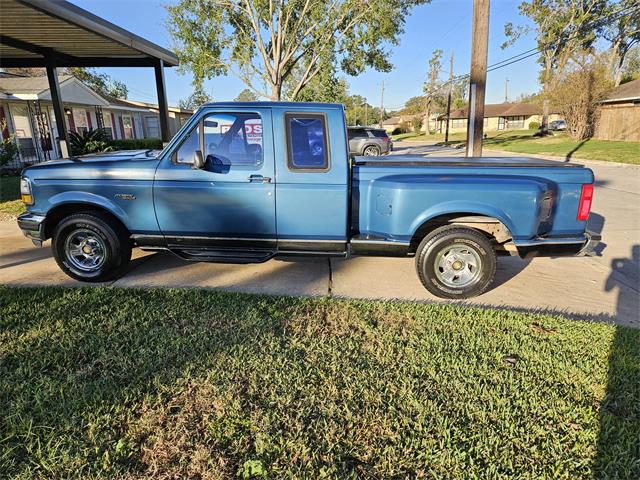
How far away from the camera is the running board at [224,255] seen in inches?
183

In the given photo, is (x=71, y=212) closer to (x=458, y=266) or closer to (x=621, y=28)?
(x=458, y=266)

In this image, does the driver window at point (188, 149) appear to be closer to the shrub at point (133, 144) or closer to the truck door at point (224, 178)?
the truck door at point (224, 178)

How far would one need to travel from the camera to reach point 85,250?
190 inches

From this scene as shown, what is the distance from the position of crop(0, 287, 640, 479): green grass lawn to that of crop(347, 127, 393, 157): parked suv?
1691cm

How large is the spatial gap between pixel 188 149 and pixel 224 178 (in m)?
0.54

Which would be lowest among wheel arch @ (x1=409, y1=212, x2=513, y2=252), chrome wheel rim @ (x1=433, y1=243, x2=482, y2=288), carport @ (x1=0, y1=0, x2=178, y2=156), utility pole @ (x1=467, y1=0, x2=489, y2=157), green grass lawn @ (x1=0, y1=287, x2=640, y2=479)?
green grass lawn @ (x1=0, y1=287, x2=640, y2=479)


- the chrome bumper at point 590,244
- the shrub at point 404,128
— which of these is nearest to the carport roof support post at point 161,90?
the chrome bumper at point 590,244

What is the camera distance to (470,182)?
4.19 metres

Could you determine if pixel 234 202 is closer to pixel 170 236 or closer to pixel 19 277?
pixel 170 236

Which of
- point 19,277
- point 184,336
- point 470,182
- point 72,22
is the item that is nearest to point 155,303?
point 184,336

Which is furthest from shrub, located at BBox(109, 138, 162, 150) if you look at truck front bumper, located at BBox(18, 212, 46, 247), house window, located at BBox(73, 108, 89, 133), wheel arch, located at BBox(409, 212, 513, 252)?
wheel arch, located at BBox(409, 212, 513, 252)

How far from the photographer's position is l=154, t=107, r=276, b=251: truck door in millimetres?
4438

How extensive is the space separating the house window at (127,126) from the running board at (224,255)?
3002 cm

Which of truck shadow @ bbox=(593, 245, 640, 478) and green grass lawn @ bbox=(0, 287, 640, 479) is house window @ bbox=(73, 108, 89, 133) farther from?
truck shadow @ bbox=(593, 245, 640, 478)
